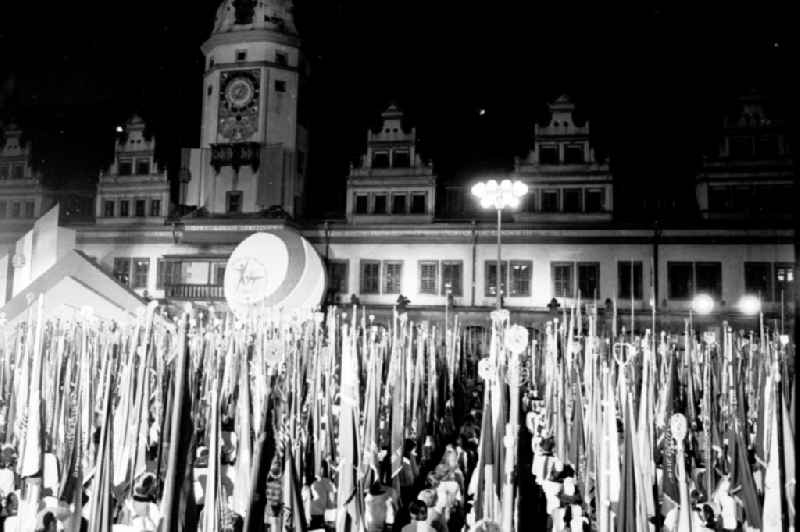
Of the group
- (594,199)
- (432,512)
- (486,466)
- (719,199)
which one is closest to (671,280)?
(719,199)

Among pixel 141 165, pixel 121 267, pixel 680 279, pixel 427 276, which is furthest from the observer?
pixel 141 165

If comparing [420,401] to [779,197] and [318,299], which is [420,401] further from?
[779,197]

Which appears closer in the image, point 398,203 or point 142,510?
point 142,510

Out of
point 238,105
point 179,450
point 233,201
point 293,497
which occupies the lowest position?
point 293,497

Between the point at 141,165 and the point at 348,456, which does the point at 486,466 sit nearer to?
the point at 348,456

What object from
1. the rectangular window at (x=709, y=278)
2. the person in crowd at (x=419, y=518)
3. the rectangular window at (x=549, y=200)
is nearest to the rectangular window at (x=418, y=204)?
the rectangular window at (x=549, y=200)

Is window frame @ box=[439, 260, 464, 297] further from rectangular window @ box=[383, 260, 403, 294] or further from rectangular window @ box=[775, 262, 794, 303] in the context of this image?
rectangular window @ box=[775, 262, 794, 303]

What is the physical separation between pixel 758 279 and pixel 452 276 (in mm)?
14089

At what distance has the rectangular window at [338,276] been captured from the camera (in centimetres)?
3772

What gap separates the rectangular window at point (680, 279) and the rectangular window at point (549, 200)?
603 cm

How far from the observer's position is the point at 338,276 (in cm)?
3791

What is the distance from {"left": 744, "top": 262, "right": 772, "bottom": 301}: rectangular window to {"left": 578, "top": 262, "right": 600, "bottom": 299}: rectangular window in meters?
6.51

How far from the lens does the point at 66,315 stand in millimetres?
32125

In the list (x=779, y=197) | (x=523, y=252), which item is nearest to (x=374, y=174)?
(x=523, y=252)
